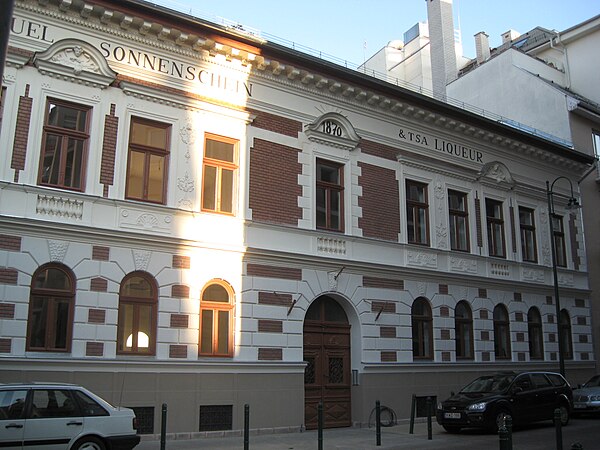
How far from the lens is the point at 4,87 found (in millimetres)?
14586

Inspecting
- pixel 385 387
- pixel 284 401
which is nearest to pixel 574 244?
pixel 385 387

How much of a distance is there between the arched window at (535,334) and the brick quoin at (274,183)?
12.0 m

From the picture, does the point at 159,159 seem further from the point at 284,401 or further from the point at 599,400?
the point at 599,400

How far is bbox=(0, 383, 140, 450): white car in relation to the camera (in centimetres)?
A: 1045

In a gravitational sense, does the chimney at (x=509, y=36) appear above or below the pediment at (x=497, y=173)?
above

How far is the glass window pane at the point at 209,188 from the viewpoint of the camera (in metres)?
17.2

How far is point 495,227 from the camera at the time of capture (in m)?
24.9

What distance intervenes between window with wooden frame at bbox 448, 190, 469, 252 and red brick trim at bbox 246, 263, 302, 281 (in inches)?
291

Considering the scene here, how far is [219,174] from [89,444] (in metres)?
8.49

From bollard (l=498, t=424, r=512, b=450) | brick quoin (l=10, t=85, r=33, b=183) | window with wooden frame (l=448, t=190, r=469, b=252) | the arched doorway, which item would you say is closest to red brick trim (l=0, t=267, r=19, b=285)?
brick quoin (l=10, t=85, r=33, b=183)

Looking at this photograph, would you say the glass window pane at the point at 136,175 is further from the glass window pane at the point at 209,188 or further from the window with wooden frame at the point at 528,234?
the window with wooden frame at the point at 528,234

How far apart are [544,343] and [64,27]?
20729 millimetres

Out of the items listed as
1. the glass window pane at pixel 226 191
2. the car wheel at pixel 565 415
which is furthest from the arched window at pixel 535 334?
the glass window pane at pixel 226 191

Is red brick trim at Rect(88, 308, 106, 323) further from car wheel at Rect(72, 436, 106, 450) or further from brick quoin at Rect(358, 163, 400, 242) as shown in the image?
brick quoin at Rect(358, 163, 400, 242)
